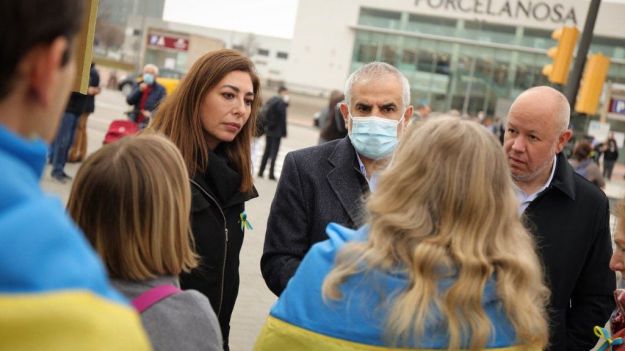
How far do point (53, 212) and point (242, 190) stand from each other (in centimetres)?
267

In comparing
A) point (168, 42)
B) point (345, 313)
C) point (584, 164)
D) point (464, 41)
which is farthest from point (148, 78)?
point (464, 41)

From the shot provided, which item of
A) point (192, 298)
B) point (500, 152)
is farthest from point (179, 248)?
point (500, 152)

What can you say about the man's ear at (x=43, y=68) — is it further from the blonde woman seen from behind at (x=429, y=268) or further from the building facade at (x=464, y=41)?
the building facade at (x=464, y=41)

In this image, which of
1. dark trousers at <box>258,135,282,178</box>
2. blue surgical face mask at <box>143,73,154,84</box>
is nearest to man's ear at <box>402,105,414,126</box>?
blue surgical face mask at <box>143,73,154,84</box>

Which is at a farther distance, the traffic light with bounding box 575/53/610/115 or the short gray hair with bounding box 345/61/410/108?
the traffic light with bounding box 575/53/610/115

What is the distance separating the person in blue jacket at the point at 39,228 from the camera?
96 cm

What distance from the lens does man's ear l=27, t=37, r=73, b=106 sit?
1.05m

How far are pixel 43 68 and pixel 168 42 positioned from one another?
52.5 m

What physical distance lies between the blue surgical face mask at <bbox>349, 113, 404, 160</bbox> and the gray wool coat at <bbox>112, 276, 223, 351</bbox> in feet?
5.25

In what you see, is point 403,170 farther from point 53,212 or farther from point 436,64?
point 436,64

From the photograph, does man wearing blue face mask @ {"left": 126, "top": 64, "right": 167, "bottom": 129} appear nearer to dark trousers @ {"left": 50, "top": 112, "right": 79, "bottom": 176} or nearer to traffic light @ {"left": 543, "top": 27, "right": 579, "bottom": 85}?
dark trousers @ {"left": 50, "top": 112, "right": 79, "bottom": 176}

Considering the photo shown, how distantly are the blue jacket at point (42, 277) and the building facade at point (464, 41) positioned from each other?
55.7 meters

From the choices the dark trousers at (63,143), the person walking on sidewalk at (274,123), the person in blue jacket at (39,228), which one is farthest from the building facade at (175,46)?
the person in blue jacket at (39,228)

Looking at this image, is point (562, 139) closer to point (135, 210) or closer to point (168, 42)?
point (135, 210)
